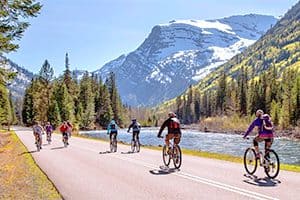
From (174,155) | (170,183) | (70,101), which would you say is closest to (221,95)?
(70,101)

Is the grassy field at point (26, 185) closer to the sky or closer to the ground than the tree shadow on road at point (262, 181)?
closer to the ground

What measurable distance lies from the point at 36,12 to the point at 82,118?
105 meters

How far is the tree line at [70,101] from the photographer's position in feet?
364

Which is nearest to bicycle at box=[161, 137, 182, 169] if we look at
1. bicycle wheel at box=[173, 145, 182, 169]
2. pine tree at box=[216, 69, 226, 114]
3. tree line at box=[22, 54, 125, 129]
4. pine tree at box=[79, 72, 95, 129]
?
bicycle wheel at box=[173, 145, 182, 169]

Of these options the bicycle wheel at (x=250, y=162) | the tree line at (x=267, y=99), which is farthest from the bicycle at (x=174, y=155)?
the tree line at (x=267, y=99)

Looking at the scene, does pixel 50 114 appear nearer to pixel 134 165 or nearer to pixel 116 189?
pixel 134 165

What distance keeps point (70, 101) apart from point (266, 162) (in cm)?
10055

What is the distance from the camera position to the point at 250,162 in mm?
17156

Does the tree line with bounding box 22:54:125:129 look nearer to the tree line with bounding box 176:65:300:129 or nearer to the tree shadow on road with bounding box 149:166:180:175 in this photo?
the tree line with bounding box 176:65:300:129

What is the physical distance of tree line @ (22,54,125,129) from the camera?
111 m

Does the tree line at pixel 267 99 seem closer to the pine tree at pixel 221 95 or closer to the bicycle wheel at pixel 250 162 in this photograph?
the pine tree at pixel 221 95


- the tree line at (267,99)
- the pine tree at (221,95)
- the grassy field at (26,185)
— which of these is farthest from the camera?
the pine tree at (221,95)

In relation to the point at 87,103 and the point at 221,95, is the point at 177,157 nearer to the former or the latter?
the point at 87,103

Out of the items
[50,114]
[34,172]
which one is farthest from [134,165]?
[50,114]
